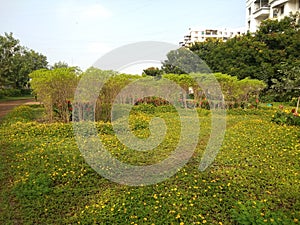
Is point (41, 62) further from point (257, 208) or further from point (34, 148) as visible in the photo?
point (257, 208)

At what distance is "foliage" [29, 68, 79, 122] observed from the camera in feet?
28.1

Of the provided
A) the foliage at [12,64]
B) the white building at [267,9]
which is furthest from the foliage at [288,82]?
the foliage at [12,64]

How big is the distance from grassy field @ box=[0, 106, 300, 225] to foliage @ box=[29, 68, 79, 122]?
9.92 ft

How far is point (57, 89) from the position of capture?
29.1 ft

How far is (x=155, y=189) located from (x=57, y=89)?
6320 mm

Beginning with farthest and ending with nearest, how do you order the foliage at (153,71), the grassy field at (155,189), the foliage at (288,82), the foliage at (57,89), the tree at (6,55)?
the tree at (6,55), the foliage at (288,82), the foliage at (153,71), the foliage at (57,89), the grassy field at (155,189)

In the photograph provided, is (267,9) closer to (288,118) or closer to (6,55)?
(288,118)

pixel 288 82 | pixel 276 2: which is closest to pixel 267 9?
pixel 276 2

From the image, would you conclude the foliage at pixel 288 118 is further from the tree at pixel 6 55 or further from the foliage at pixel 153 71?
the tree at pixel 6 55

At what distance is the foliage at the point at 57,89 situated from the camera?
8555 millimetres

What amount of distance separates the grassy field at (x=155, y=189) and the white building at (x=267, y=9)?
2095 centimetres

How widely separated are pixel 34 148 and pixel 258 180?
15.8 feet

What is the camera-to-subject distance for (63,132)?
7.27 metres

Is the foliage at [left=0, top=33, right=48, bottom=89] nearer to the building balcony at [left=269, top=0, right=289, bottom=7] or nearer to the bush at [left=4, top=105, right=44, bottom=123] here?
the bush at [left=4, top=105, right=44, bottom=123]
